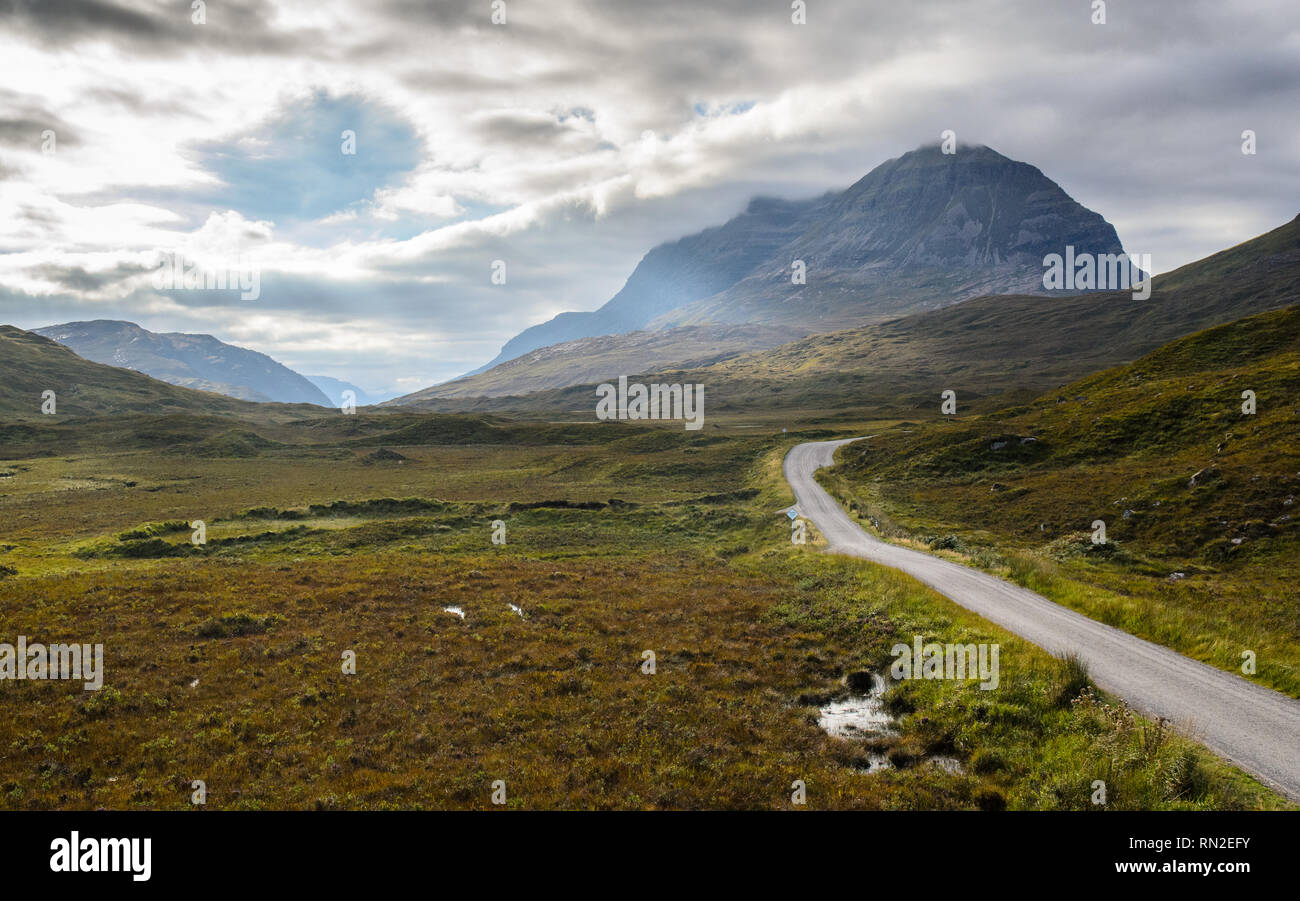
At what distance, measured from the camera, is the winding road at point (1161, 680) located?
13.3 metres

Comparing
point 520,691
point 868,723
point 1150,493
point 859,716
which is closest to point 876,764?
point 868,723

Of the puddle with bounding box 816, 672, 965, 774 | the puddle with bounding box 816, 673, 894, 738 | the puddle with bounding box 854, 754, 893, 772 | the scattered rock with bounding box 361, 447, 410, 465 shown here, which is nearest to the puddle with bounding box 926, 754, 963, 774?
the puddle with bounding box 816, 672, 965, 774

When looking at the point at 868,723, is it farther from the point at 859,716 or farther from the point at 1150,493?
the point at 1150,493

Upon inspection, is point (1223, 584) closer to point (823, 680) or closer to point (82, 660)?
point (823, 680)

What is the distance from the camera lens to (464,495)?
79.1 meters

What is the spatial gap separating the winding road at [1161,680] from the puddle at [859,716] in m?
6.03

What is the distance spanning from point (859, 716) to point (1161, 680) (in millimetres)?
8799

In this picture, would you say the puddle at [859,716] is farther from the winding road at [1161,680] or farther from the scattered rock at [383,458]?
the scattered rock at [383,458]

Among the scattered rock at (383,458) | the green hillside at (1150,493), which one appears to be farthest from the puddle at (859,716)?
the scattered rock at (383,458)

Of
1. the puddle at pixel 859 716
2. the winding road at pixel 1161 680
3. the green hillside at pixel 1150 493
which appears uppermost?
the green hillside at pixel 1150 493

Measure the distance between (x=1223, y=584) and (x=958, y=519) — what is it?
22.3 m

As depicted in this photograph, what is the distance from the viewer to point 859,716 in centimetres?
1797
